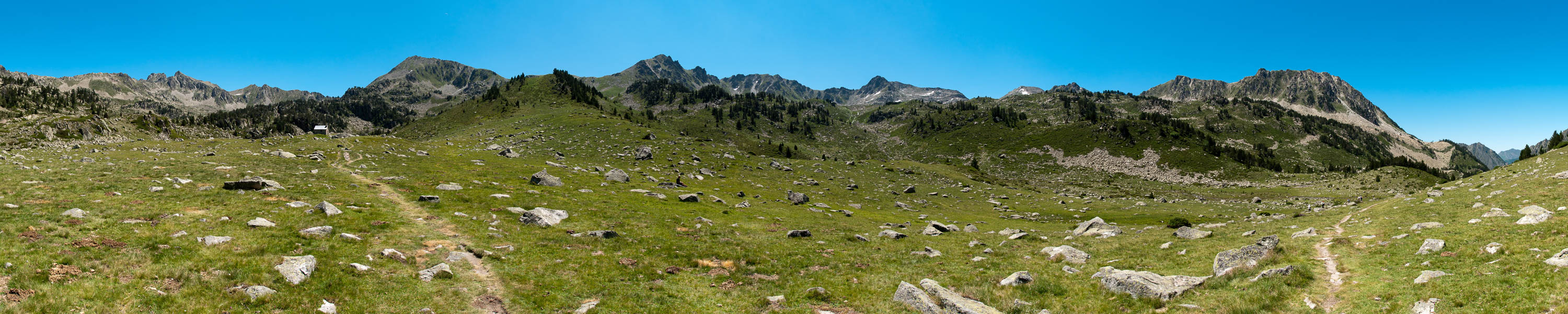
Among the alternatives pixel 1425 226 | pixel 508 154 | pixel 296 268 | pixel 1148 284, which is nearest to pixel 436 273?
pixel 296 268

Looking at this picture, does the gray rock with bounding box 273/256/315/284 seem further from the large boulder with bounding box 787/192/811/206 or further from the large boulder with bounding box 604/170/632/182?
the large boulder with bounding box 787/192/811/206

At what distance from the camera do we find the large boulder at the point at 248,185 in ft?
84.9

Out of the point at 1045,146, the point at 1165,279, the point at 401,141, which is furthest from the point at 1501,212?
the point at 1045,146

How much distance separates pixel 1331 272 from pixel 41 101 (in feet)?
788

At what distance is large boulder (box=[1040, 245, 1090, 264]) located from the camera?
2161 cm

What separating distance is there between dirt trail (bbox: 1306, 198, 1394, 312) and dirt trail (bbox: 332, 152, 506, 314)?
74.9 feet

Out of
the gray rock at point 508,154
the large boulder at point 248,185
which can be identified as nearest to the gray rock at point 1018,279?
the large boulder at point 248,185

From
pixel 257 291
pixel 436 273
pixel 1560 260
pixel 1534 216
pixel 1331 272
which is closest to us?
pixel 1560 260

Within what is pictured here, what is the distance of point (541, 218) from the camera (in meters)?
26.2

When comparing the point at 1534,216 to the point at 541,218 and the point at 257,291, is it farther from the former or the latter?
the point at 257,291

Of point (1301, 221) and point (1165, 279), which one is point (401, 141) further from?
point (1301, 221)

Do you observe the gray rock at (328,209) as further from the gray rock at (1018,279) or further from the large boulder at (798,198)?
the large boulder at (798,198)

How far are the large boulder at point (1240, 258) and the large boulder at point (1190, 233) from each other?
26.6 feet

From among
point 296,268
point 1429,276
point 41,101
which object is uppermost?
point 41,101
